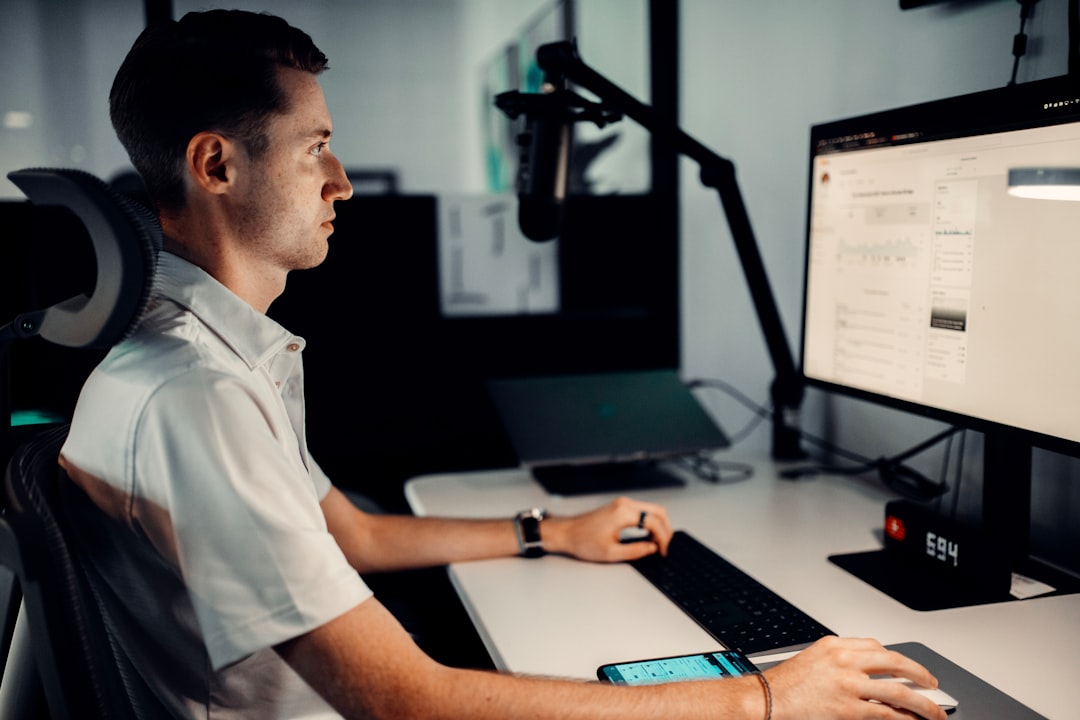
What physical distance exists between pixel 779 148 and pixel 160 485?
1342 mm

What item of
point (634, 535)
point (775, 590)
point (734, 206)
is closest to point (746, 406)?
point (734, 206)

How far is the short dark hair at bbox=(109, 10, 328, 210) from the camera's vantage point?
83cm

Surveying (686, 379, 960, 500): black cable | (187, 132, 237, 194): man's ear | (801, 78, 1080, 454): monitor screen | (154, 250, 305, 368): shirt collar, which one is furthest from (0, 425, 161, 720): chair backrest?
(686, 379, 960, 500): black cable

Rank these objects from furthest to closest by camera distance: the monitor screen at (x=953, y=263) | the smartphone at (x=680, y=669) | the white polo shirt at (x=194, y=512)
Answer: the monitor screen at (x=953, y=263), the smartphone at (x=680, y=669), the white polo shirt at (x=194, y=512)

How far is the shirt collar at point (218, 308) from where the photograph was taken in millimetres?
783

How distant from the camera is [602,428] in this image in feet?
4.73

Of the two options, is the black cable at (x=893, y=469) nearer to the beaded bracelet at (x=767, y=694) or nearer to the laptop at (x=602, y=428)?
the laptop at (x=602, y=428)

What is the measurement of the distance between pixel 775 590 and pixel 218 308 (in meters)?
0.66

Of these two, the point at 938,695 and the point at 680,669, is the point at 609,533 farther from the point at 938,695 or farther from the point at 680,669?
the point at 938,695

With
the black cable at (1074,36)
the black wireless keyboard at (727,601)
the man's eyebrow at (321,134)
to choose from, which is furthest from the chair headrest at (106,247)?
the black cable at (1074,36)

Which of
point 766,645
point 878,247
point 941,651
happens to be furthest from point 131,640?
point 878,247

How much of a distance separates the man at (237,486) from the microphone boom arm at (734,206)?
46 cm

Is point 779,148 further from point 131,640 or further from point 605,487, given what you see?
point 131,640

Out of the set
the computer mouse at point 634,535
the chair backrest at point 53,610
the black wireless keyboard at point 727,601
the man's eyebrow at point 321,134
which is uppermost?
the man's eyebrow at point 321,134
